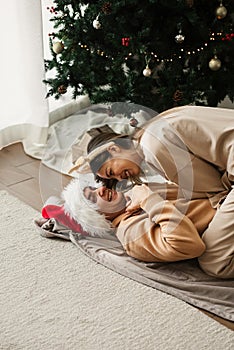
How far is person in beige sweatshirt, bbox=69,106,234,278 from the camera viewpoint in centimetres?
200

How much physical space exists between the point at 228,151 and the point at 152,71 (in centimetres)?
70

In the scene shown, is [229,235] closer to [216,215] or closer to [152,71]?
[216,215]

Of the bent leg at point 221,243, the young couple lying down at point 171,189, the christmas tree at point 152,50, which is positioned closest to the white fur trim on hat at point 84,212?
the young couple lying down at point 171,189

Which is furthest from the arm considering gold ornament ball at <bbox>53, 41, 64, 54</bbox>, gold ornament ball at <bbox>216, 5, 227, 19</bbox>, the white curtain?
the white curtain

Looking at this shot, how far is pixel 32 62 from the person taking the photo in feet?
10.2

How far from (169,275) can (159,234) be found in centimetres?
14

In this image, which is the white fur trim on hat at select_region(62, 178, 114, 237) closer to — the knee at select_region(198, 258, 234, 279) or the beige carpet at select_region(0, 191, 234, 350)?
the beige carpet at select_region(0, 191, 234, 350)

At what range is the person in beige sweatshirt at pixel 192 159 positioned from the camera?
2.00 m

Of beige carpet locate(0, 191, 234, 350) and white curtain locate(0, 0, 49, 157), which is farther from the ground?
white curtain locate(0, 0, 49, 157)

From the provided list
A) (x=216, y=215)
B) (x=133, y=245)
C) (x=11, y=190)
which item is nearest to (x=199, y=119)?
(x=216, y=215)

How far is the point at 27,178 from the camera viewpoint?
9.32ft

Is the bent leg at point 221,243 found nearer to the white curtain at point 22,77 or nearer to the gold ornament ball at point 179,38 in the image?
the gold ornament ball at point 179,38

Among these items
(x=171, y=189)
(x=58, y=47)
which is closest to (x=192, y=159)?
(x=171, y=189)

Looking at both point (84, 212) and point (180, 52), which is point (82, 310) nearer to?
point (84, 212)
